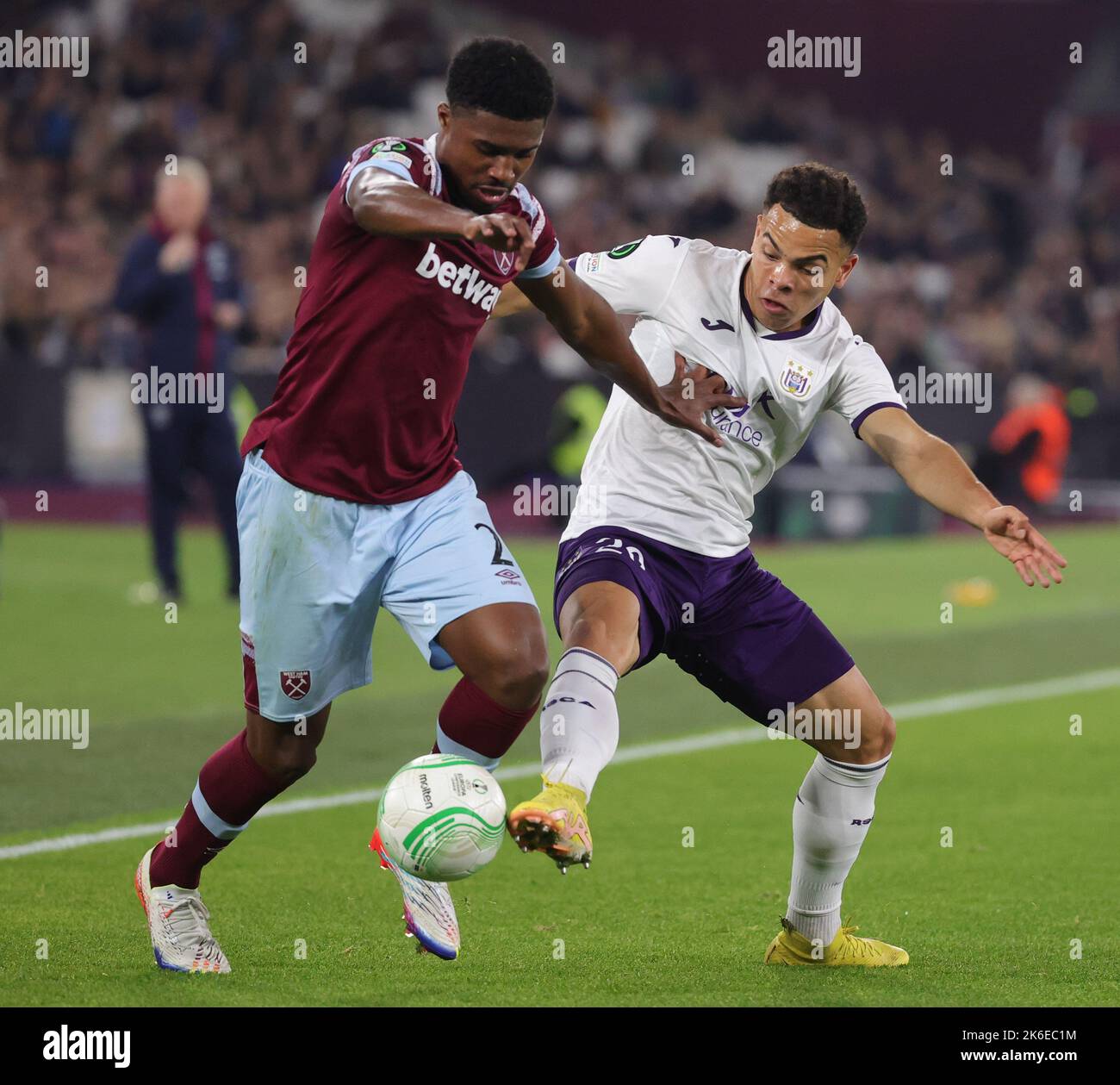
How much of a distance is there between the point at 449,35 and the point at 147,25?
174 inches

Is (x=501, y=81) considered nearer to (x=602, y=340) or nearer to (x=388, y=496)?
(x=602, y=340)

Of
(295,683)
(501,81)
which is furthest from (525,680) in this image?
(501,81)

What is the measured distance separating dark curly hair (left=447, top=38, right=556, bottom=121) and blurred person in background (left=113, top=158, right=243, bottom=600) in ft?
24.8

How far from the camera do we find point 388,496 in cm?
459

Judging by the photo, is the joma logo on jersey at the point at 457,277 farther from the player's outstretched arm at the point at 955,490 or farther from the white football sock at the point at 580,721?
the player's outstretched arm at the point at 955,490

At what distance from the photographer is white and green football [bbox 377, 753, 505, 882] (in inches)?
166

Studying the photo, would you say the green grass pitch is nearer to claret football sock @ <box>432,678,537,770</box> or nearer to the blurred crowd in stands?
claret football sock @ <box>432,678,537,770</box>

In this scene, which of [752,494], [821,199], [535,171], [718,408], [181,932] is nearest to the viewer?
[181,932]

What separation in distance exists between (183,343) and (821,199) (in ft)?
25.3

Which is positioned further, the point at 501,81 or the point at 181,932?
the point at 181,932

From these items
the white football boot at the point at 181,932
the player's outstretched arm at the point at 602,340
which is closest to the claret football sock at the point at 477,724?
the white football boot at the point at 181,932

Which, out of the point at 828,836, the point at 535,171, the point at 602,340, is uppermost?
the point at 535,171

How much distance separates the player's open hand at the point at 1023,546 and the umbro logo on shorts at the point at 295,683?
173 cm

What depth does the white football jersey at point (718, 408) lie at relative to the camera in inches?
198
